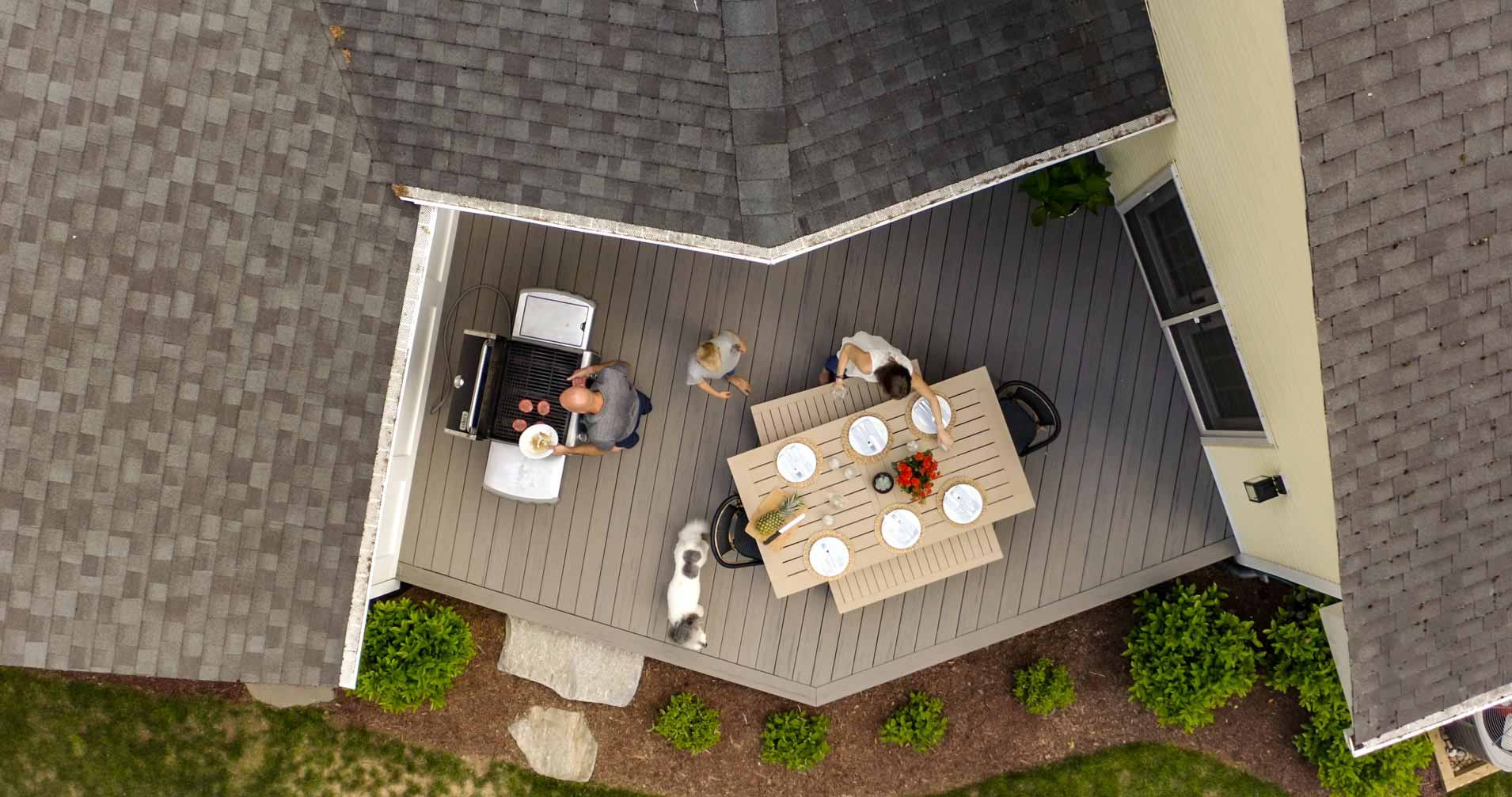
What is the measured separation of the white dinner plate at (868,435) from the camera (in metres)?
7.67

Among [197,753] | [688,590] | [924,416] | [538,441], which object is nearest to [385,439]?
[538,441]

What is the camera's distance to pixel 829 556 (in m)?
7.66

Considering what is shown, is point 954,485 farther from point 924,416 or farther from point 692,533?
point 692,533

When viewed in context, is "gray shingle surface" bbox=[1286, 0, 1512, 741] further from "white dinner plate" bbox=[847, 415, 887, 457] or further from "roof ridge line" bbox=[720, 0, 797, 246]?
"white dinner plate" bbox=[847, 415, 887, 457]

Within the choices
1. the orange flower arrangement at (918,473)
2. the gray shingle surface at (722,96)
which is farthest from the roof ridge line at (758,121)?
the orange flower arrangement at (918,473)

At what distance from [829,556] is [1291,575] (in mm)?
3899

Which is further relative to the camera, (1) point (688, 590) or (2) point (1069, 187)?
(1) point (688, 590)

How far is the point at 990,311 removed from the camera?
824cm

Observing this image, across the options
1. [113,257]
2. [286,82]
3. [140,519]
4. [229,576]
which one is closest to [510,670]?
[229,576]

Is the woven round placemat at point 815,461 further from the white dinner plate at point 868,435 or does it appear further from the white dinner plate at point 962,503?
the white dinner plate at point 962,503

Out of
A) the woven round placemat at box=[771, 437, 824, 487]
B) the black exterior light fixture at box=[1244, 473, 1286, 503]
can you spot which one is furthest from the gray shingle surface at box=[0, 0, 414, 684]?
the black exterior light fixture at box=[1244, 473, 1286, 503]

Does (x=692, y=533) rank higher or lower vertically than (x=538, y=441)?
lower

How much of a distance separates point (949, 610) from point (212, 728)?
8110mm

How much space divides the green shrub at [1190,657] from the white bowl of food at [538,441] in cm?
588
